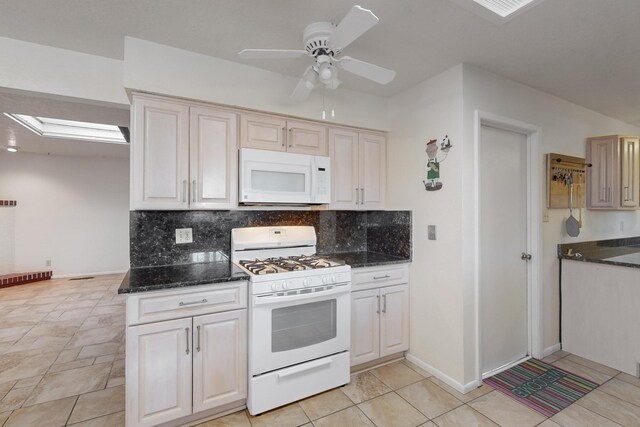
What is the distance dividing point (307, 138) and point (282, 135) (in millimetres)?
234

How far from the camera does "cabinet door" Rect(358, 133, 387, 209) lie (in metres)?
2.88

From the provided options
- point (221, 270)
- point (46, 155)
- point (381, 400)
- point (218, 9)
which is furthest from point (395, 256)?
point (46, 155)


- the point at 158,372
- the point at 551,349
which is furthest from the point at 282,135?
the point at 551,349

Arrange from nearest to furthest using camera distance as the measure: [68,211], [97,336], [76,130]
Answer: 1. [97,336]
2. [76,130]
3. [68,211]

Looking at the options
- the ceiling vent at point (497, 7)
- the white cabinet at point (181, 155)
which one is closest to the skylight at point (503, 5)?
the ceiling vent at point (497, 7)

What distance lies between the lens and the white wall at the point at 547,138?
2.28 metres

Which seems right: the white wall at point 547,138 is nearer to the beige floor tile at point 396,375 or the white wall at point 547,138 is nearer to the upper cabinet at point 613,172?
the upper cabinet at point 613,172

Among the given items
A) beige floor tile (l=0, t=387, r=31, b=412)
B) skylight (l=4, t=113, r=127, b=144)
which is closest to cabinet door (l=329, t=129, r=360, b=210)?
beige floor tile (l=0, t=387, r=31, b=412)

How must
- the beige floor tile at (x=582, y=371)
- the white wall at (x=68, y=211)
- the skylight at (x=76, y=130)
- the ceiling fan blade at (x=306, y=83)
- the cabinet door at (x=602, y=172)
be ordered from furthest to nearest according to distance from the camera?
the white wall at (x=68, y=211), the skylight at (x=76, y=130), the cabinet door at (x=602, y=172), the beige floor tile at (x=582, y=371), the ceiling fan blade at (x=306, y=83)

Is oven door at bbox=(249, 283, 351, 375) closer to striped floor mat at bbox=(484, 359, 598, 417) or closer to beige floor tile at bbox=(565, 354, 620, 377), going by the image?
striped floor mat at bbox=(484, 359, 598, 417)

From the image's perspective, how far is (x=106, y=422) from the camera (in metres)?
1.91

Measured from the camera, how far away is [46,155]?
5.85 meters

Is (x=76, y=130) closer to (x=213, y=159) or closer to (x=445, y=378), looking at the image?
(x=213, y=159)

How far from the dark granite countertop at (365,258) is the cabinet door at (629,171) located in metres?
2.55
